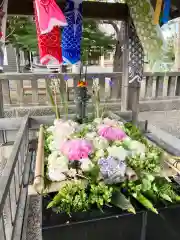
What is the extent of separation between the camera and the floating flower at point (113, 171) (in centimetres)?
88

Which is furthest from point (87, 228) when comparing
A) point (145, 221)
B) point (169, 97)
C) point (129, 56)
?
point (169, 97)

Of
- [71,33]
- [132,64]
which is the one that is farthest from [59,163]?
[132,64]

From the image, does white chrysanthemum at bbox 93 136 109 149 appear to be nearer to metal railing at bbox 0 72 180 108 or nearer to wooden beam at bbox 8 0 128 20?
wooden beam at bbox 8 0 128 20

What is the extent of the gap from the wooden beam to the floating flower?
1436 millimetres

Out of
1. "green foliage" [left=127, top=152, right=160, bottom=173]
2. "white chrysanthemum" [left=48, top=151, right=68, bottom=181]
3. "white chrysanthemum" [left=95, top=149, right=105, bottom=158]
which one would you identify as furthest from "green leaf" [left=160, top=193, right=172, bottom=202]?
"white chrysanthemum" [left=48, top=151, right=68, bottom=181]

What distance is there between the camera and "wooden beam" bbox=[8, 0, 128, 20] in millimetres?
1778

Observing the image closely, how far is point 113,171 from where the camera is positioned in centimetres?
88

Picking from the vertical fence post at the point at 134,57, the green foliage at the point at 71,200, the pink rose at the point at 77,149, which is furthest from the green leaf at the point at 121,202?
the vertical fence post at the point at 134,57

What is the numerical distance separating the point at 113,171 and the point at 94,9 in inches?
66.9

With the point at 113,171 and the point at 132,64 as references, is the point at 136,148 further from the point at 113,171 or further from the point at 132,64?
the point at 132,64

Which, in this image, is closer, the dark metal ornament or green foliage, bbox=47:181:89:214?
green foliage, bbox=47:181:89:214

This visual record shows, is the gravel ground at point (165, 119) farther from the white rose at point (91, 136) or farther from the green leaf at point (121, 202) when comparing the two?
the green leaf at point (121, 202)

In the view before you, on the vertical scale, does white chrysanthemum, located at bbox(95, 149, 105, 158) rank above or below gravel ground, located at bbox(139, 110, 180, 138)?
above

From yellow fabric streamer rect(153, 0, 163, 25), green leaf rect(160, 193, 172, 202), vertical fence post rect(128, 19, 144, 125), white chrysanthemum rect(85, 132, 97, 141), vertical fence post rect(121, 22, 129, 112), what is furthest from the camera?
vertical fence post rect(121, 22, 129, 112)
